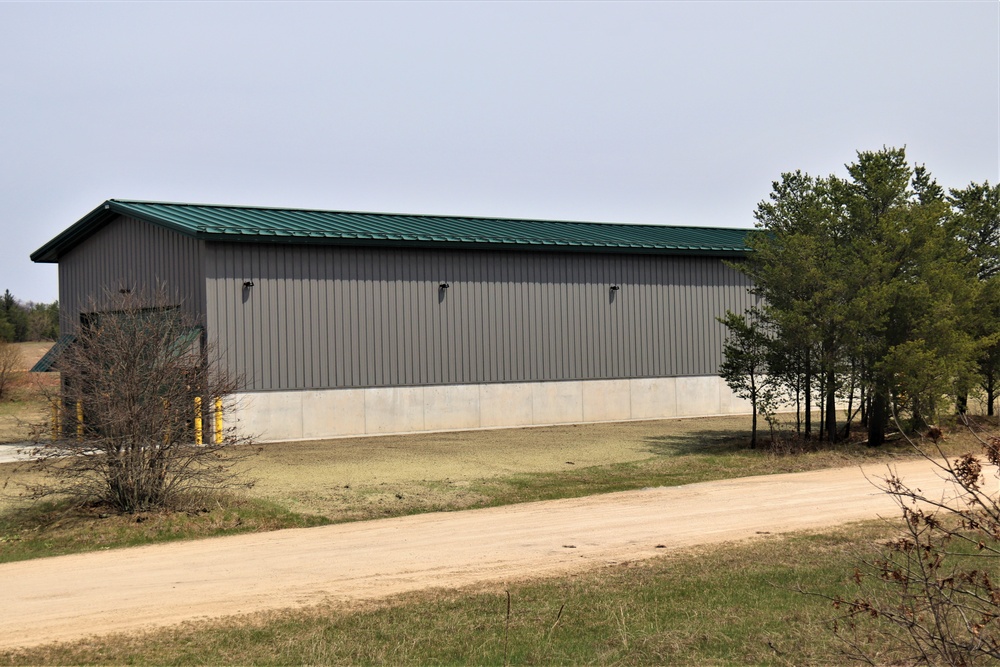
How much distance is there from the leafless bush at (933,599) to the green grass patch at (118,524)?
8.30 metres

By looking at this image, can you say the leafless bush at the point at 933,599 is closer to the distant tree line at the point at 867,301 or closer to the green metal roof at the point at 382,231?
the distant tree line at the point at 867,301

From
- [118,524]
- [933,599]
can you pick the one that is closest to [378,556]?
[118,524]

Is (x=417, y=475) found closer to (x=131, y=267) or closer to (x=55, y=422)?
(x=55, y=422)

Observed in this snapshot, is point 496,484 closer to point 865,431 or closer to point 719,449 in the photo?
point 719,449

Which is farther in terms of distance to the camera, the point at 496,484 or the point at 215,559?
the point at 496,484

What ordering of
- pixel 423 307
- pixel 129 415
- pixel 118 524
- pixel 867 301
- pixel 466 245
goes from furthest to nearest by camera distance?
pixel 466 245
pixel 423 307
pixel 867 301
pixel 129 415
pixel 118 524

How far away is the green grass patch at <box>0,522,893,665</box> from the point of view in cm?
773

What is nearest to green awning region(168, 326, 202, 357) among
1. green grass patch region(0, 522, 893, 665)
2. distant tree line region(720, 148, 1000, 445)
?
green grass patch region(0, 522, 893, 665)

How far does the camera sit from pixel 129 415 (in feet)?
47.5

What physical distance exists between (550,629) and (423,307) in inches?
855

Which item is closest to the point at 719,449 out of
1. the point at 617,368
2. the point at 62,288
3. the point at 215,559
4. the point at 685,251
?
the point at 617,368

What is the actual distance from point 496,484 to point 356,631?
31.3 feet

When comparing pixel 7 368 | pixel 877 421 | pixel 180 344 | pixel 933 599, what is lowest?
pixel 877 421

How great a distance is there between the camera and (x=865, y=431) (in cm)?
2700
